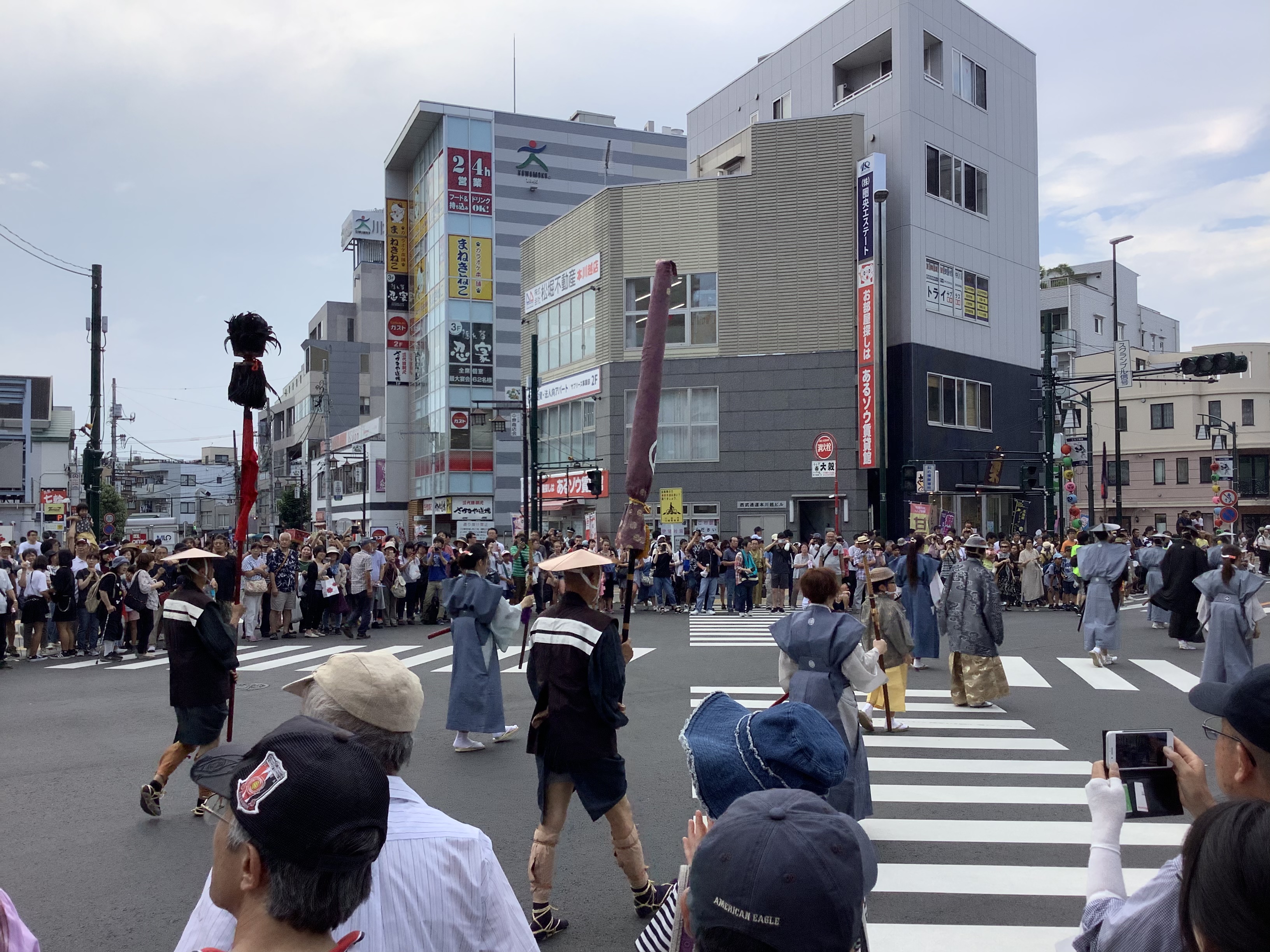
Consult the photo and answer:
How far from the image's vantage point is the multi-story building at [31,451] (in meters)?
47.6

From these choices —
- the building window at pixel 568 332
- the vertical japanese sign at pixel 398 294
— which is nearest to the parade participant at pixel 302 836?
the building window at pixel 568 332

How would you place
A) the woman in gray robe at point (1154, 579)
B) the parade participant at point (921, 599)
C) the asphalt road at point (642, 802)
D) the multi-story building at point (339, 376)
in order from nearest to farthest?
the asphalt road at point (642, 802)
the parade participant at point (921, 599)
the woman in gray robe at point (1154, 579)
the multi-story building at point (339, 376)

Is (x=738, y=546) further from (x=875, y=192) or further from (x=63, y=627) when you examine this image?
(x=63, y=627)

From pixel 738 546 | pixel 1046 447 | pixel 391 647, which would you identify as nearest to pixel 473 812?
pixel 391 647

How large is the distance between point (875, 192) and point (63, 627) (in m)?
24.5

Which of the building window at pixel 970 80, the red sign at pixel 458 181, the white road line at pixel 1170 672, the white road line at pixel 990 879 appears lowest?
the white road line at pixel 1170 672

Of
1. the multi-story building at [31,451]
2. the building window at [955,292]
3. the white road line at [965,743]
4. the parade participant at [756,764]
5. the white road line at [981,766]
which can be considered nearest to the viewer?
the parade participant at [756,764]

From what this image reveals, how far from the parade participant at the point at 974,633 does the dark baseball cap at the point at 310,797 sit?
9794 mm

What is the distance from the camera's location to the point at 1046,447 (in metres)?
29.1

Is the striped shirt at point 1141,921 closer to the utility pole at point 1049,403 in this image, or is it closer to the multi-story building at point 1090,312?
the utility pole at point 1049,403

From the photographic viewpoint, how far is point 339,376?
81.1 metres

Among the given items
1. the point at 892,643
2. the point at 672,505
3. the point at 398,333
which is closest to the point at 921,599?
the point at 892,643

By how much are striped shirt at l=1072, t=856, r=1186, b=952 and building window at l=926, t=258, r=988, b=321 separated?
32.9 meters

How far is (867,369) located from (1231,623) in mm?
22031
